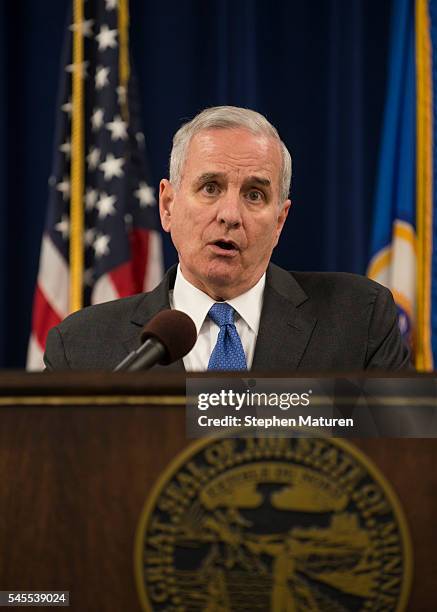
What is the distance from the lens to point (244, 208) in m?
1.86

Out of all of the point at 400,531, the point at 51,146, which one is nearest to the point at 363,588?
the point at 400,531

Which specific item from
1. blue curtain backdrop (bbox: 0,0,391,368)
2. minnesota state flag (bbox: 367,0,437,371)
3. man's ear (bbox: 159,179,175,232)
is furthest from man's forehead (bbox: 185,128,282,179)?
blue curtain backdrop (bbox: 0,0,391,368)

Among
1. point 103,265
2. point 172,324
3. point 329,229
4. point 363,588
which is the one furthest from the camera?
point 329,229

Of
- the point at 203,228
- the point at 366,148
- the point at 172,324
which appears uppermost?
the point at 366,148

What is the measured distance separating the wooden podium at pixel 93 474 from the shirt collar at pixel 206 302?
966 mm

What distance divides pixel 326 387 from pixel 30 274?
122 inches

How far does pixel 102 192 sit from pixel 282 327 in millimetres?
1821

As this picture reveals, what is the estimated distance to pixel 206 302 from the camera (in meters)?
1.88

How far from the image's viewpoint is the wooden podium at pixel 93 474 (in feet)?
2.77

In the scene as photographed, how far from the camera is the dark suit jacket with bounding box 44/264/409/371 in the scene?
1762mm

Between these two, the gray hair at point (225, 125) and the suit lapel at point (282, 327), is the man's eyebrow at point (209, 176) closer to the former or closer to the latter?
the gray hair at point (225, 125)

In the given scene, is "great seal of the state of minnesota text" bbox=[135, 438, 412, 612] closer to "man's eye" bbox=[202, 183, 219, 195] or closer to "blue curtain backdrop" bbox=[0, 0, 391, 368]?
"man's eye" bbox=[202, 183, 219, 195]

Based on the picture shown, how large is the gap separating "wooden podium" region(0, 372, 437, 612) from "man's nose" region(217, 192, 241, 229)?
0.99 m

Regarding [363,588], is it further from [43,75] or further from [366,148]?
[43,75]
